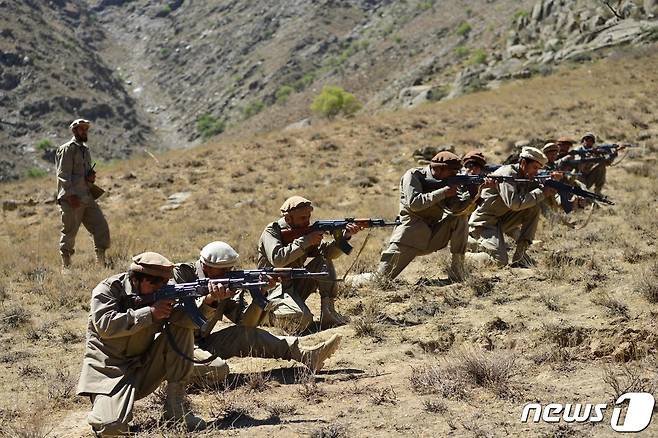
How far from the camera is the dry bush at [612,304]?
17.3 feet

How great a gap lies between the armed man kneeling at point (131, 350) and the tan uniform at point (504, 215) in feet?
14.0

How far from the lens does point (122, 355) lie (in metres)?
4.11

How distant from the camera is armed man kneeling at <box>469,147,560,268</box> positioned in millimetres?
7270

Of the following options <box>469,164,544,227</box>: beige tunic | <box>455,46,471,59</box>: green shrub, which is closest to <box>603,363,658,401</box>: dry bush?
<box>469,164,544,227</box>: beige tunic

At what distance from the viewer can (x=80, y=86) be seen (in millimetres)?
51406

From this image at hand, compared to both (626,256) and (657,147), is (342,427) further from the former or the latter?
(657,147)

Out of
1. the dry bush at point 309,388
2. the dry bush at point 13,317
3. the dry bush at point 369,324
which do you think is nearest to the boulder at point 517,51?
the dry bush at point 369,324

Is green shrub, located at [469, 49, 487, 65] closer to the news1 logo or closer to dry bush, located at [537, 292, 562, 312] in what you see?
dry bush, located at [537, 292, 562, 312]

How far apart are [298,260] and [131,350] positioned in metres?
2.19

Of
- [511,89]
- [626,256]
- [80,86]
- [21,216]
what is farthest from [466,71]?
[80,86]

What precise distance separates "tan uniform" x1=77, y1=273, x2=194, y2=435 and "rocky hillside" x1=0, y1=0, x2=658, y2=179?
83.5ft

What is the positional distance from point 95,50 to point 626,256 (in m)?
68.8

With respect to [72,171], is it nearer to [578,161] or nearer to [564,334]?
[564,334]

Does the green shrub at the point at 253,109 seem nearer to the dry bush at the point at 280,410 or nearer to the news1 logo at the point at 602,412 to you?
the dry bush at the point at 280,410
